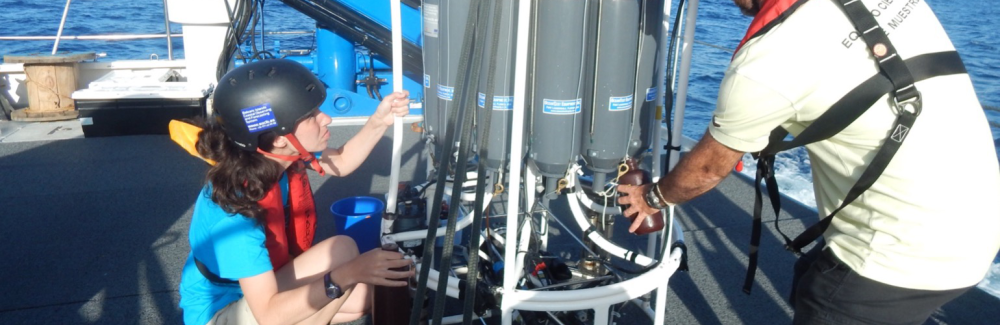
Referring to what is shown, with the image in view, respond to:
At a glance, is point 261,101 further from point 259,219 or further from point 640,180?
point 640,180

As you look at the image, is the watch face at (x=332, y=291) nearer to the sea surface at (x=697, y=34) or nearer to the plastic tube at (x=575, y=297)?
the plastic tube at (x=575, y=297)

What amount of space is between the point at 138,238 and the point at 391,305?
1.93m

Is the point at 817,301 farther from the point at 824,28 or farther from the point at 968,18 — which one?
the point at 968,18

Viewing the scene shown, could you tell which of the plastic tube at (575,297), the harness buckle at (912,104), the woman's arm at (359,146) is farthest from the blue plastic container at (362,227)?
the harness buckle at (912,104)

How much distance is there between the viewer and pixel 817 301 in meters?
1.74

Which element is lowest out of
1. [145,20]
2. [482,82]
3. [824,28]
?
[145,20]

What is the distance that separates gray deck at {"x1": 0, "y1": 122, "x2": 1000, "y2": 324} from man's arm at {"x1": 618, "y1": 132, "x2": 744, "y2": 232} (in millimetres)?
1233

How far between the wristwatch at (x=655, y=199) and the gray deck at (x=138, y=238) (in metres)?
1.13

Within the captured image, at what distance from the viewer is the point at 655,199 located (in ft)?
6.27

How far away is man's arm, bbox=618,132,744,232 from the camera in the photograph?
1629 mm

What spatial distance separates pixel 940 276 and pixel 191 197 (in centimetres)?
384

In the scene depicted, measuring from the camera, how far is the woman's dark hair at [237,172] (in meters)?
1.93

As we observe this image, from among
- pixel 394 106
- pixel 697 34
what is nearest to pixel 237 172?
pixel 394 106

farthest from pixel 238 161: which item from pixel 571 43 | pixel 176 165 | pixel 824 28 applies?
pixel 176 165
